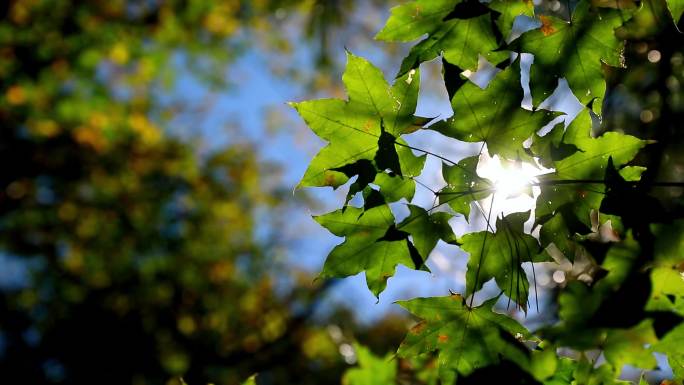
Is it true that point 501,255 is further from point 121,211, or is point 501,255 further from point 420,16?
point 121,211

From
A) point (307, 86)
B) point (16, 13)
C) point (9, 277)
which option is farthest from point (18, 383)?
point (307, 86)

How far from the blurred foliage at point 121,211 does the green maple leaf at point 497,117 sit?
8987 millimetres

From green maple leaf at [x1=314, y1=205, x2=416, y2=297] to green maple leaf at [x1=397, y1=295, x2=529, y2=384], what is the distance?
9cm

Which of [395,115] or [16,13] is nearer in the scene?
[395,115]

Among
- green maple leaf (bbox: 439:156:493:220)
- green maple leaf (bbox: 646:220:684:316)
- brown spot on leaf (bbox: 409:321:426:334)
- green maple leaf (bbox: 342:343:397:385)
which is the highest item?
green maple leaf (bbox: 646:220:684:316)

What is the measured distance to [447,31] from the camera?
1.12 m

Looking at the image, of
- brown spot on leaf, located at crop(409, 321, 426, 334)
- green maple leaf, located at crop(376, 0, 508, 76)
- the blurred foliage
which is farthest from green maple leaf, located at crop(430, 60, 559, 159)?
the blurred foliage

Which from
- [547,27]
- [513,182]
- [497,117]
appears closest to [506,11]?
[547,27]

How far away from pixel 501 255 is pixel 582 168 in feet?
0.80

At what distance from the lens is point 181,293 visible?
38.1 feet

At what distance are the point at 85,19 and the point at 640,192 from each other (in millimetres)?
10418

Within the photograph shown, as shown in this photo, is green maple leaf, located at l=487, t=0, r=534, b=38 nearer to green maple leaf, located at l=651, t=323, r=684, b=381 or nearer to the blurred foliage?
green maple leaf, located at l=651, t=323, r=684, b=381

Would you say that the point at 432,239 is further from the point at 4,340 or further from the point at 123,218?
the point at 4,340

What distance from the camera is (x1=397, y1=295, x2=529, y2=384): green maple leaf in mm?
1019
